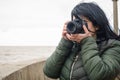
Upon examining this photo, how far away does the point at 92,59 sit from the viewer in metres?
3.02

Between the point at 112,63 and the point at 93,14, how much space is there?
16.1 inches

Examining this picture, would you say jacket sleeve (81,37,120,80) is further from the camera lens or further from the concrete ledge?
the concrete ledge

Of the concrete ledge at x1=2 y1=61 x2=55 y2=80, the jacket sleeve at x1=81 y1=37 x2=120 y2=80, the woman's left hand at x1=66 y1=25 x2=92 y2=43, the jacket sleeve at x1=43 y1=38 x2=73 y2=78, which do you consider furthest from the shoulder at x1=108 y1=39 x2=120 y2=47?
the concrete ledge at x1=2 y1=61 x2=55 y2=80

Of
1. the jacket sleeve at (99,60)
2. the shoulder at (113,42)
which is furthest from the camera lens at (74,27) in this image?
the shoulder at (113,42)

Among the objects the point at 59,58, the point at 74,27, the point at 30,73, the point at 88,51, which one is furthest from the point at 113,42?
the point at 30,73

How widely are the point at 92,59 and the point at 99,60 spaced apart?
5 cm

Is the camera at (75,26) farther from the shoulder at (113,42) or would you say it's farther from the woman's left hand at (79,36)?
the shoulder at (113,42)

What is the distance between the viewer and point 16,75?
5648 millimetres

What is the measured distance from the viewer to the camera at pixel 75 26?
10.00 ft

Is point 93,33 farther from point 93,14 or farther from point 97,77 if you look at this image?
point 97,77

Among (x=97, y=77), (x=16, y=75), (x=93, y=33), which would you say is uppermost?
Result: (x=93, y=33)

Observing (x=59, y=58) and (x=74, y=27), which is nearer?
(x=74, y=27)

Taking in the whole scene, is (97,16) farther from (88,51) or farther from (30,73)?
Answer: (30,73)

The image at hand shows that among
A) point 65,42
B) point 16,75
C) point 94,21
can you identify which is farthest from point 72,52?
point 16,75
